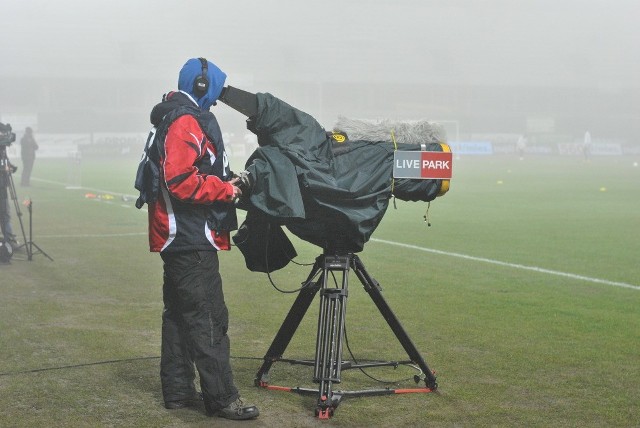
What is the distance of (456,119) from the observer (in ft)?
233

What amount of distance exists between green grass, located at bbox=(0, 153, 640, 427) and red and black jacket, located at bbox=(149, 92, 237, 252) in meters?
0.99

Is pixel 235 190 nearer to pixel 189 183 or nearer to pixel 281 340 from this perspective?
pixel 189 183

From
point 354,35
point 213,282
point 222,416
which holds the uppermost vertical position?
point 354,35

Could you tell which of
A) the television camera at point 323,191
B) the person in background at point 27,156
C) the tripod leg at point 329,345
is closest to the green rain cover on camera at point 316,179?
the television camera at point 323,191

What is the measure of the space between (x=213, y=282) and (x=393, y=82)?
63.0 m

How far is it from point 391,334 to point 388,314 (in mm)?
2212

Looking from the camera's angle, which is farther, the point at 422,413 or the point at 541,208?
the point at 541,208

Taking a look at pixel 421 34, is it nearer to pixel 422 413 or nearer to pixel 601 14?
pixel 601 14

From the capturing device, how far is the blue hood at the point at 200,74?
5684 millimetres

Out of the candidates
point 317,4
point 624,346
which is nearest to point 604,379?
point 624,346

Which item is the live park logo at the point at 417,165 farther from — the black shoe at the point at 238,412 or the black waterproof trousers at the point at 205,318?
the black shoe at the point at 238,412

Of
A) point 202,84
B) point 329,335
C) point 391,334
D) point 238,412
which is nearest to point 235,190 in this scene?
point 202,84

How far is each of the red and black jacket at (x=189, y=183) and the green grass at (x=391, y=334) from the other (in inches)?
38.9

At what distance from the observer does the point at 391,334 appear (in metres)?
8.36
